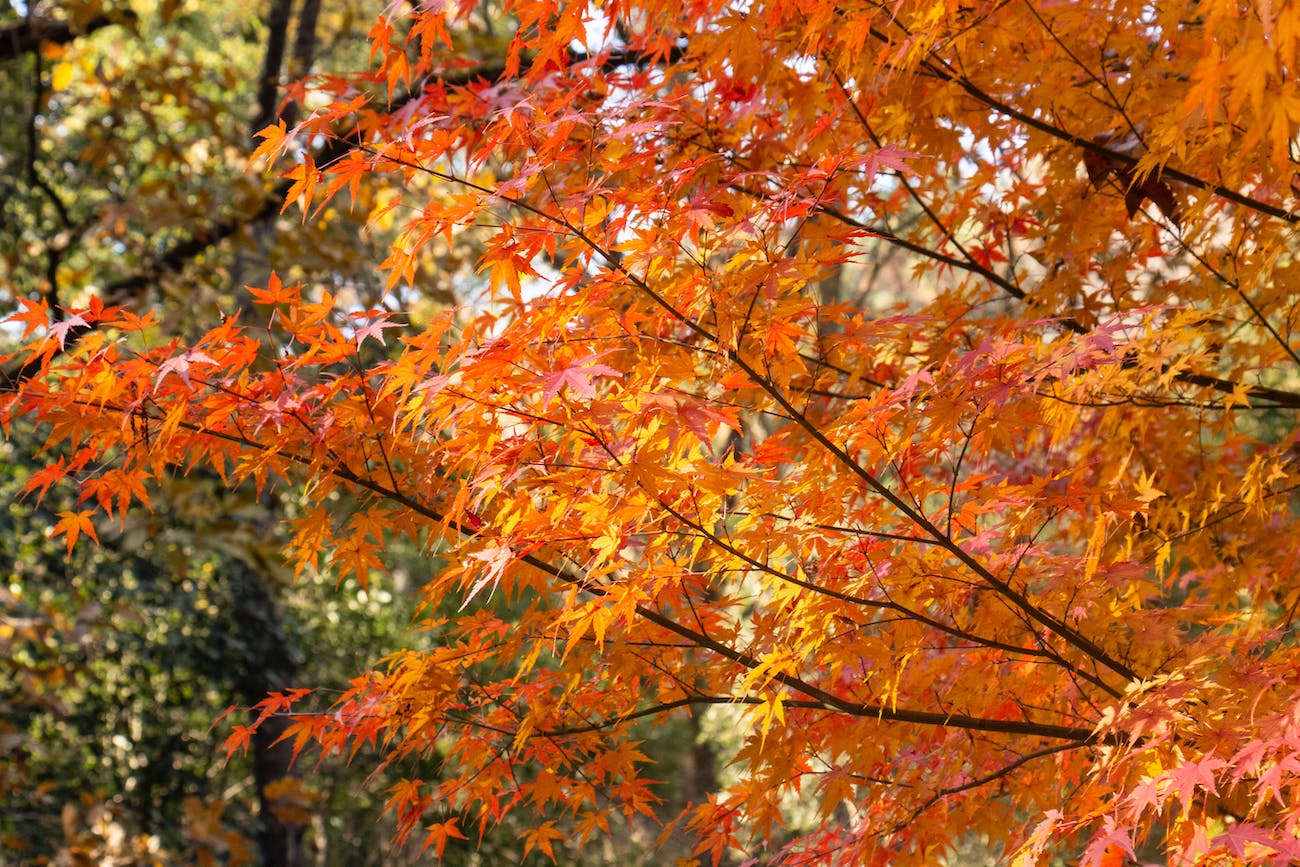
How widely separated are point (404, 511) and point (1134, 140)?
1665mm

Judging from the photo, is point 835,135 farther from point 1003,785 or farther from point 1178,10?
point 1003,785

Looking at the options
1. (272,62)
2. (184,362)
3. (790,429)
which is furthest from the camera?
(272,62)

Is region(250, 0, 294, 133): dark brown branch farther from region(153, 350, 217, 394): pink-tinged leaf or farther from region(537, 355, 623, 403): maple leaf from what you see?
region(537, 355, 623, 403): maple leaf

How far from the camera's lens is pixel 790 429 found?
2.30 m

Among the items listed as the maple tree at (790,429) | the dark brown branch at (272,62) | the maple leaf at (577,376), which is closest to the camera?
the maple leaf at (577,376)

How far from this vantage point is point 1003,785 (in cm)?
253

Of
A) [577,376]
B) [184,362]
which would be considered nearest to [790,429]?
[577,376]

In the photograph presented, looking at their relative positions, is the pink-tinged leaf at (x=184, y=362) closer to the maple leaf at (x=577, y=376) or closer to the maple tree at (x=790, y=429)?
the maple tree at (x=790, y=429)

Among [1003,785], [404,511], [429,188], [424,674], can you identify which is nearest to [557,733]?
[424,674]

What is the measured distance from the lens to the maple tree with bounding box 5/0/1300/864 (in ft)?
5.44

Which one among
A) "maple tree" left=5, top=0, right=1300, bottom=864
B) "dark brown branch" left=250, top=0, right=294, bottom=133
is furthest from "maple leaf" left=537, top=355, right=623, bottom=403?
"dark brown branch" left=250, top=0, right=294, bottom=133

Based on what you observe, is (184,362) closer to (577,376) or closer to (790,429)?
(577,376)

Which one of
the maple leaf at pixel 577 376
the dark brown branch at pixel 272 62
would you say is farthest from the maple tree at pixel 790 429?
the dark brown branch at pixel 272 62

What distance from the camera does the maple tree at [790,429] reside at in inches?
65.3
